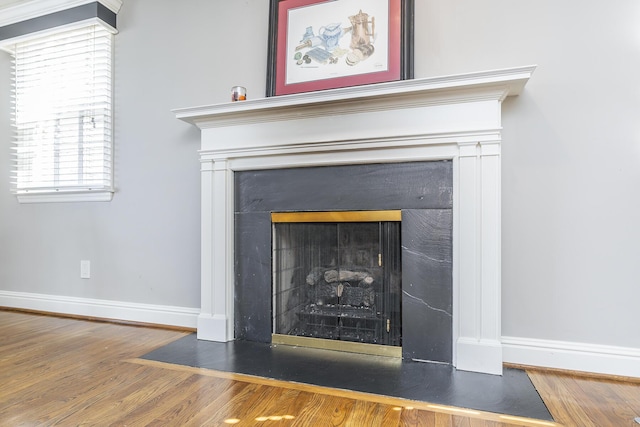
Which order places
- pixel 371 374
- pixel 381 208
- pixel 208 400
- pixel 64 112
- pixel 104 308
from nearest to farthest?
pixel 208 400 → pixel 371 374 → pixel 381 208 → pixel 104 308 → pixel 64 112

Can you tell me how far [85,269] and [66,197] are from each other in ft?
1.79

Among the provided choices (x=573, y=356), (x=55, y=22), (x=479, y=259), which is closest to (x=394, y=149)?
(x=479, y=259)

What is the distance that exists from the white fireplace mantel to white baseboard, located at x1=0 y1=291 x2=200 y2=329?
0.31 meters

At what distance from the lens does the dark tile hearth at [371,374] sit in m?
1.32

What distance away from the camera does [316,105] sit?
179 centimetres

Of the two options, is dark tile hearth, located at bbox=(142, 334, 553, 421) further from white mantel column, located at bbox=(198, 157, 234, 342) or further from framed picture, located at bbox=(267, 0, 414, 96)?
A: framed picture, located at bbox=(267, 0, 414, 96)

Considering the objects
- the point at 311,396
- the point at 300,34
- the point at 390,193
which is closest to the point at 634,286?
the point at 390,193

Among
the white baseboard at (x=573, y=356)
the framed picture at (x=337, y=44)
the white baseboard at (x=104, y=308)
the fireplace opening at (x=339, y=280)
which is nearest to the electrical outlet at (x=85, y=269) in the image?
the white baseboard at (x=104, y=308)

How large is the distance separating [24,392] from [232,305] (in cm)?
93

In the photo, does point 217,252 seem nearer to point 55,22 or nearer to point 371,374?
point 371,374

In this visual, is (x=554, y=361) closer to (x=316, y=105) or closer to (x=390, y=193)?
(x=390, y=193)

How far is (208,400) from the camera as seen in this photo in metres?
1.33

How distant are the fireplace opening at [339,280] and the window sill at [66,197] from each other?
1354 mm

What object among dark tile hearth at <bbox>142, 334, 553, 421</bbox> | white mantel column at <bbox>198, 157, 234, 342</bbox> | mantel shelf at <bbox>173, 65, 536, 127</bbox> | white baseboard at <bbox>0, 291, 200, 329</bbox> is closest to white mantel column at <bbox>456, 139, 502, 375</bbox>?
dark tile hearth at <bbox>142, 334, 553, 421</bbox>
